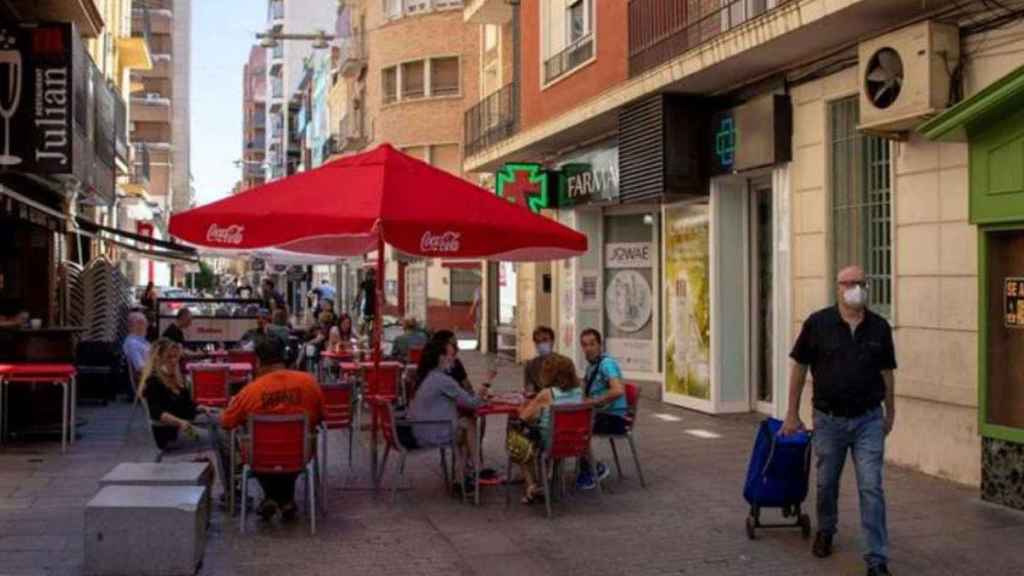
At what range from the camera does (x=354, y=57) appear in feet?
146

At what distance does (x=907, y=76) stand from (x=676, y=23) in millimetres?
5022

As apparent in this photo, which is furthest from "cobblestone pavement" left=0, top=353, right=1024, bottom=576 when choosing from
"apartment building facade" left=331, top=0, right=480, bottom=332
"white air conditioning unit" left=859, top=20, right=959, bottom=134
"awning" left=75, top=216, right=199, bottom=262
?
"apartment building facade" left=331, top=0, right=480, bottom=332

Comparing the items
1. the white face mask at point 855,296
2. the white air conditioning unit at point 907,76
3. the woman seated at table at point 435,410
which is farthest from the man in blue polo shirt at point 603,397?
the white air conditioning unit at point 907,76

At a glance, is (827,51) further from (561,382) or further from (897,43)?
(561,382)

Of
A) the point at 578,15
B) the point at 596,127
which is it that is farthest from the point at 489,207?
the point at 578,15

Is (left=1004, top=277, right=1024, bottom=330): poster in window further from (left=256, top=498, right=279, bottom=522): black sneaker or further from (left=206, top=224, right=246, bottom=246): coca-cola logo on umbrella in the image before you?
(left=206, top=224, right=246, bottom=246): coca-cola logo on umbrella

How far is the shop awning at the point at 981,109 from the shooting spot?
26.2 ft

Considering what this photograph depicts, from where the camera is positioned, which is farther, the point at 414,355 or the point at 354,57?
the point at 354,57

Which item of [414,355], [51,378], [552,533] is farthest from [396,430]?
[414,355]

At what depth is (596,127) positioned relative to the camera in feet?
59.0

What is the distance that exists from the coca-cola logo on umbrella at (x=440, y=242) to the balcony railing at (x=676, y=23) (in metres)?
4.76

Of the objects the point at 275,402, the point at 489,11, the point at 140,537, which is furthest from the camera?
the point at 489,11

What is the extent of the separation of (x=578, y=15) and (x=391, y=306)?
1906 centimetres

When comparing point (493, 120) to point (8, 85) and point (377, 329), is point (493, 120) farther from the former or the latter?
point (377, 329)
